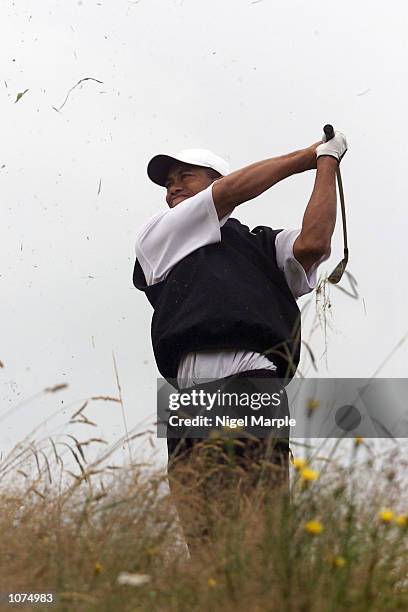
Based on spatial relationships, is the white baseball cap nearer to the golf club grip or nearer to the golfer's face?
the golfer's face

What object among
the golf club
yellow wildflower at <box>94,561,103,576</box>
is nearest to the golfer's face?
the golf club

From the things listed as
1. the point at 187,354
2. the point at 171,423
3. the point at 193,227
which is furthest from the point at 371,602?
the point at 193,227

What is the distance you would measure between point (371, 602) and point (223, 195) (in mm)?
2396

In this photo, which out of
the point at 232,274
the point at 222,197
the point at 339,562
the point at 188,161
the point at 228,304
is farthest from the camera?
the point at 188,161

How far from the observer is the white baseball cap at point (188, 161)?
5.32 meters

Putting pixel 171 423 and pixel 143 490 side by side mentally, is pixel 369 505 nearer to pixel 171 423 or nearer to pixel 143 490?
pixel 143 490

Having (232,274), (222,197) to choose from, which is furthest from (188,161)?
(232,274)

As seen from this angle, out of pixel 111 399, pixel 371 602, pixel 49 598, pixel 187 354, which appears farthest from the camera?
pixel 187 354

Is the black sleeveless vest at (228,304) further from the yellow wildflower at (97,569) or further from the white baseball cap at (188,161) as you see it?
the yellow wildflower at (97,569)

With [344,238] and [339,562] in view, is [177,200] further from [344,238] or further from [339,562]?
[339,562]

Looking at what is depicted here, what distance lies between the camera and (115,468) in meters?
3.57

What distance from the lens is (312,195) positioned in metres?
4.73

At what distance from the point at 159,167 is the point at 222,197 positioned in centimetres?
73

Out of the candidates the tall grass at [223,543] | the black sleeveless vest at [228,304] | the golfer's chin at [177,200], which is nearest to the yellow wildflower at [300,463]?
the tall grass at [223,543]
